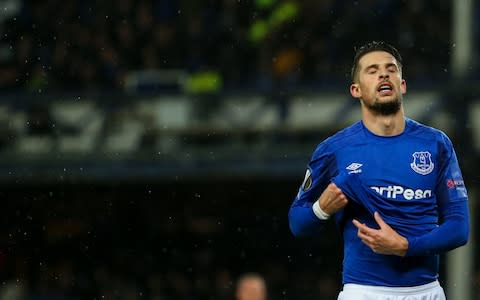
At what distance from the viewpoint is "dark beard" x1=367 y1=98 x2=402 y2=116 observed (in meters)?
5.25

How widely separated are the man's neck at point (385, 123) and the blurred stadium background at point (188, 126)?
30.7ft

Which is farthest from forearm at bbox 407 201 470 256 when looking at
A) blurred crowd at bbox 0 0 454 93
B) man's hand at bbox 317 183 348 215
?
blurred crowd at bbox 0 0 454 93

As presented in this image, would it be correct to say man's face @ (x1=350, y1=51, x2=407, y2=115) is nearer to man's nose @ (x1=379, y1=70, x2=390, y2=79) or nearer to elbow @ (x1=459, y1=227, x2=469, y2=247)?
man's nose @ (x1=379, y1=70, x2=390, y2=79)

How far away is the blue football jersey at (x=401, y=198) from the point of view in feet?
17.1

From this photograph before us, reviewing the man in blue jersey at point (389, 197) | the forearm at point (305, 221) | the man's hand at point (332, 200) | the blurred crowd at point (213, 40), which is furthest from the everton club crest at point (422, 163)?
the blurred crowd at point (213, 40)

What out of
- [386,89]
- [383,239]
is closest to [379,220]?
[383,239]

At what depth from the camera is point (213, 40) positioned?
1648cm

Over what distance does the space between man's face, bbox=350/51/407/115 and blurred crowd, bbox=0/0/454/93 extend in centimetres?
966

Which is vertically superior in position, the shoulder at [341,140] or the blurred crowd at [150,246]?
the shoulder at [341,140]

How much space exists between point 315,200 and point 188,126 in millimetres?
10702

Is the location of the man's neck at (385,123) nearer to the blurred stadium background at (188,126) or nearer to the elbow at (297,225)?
the elbow at (297,225)

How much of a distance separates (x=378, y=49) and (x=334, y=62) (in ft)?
34.1

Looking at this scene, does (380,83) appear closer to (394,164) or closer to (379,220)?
(394,164)

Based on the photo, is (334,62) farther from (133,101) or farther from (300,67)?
(133,101)
